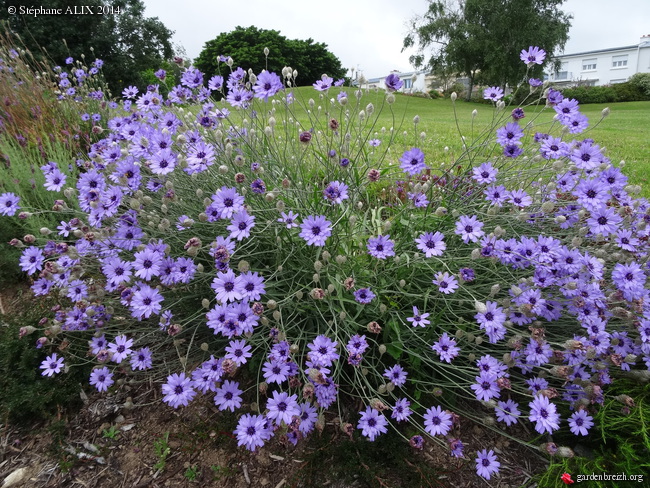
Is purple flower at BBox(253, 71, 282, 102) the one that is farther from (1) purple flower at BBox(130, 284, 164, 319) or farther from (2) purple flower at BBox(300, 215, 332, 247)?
(1) purple flower at BBox(130, 284, 164, 319)

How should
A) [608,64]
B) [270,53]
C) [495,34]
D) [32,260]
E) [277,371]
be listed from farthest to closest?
[608,64]
[495,34]
[270,53]
[32,260]
[277,371]

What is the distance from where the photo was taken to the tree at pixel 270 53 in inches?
886

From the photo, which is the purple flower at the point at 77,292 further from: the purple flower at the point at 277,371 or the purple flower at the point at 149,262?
the purple flower at the point at 277,371

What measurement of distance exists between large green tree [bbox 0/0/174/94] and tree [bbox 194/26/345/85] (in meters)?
2.68

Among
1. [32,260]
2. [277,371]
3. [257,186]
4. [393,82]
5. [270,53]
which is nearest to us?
[277,371]

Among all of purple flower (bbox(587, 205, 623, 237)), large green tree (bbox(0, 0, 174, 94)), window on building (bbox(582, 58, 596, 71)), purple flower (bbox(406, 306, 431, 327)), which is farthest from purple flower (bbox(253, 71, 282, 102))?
window on building (bbox(582, 58, 596, 71))

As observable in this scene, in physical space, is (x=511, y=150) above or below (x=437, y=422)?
above

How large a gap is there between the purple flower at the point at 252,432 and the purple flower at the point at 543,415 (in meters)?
1.08

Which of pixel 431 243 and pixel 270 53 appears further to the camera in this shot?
pixel 270 53

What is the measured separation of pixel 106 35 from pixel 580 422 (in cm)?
2445

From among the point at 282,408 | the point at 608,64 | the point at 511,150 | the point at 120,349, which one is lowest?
the point at 282,408

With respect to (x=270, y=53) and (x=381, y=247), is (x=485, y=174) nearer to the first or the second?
(x=381, y=247)

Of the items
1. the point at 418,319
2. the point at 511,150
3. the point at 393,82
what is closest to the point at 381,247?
the point at 418,319

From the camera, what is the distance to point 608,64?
53.7 m
